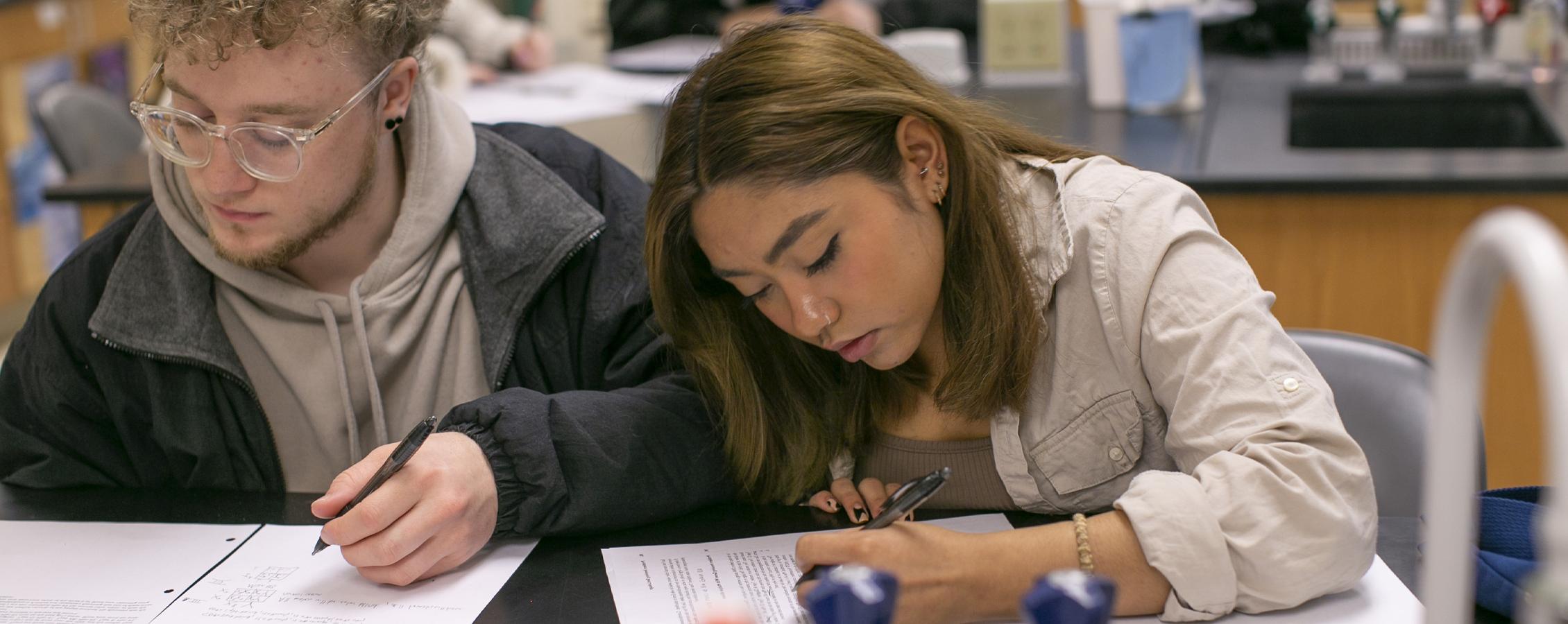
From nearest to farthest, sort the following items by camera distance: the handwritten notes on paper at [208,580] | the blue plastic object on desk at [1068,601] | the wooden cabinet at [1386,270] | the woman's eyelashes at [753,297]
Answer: the blue plastic object on desk at [1068,601]
the handwritten notes on paper at [208,580]
the woman's eyelashes at [753,297]
the wooden cabinet at [1386,270]

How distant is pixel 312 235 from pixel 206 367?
0.56 ft

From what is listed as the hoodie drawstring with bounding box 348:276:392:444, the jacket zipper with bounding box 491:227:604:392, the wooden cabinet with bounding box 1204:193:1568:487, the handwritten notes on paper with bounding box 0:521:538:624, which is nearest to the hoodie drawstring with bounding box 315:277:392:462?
the hoodie drawstring with bounding box 348:276:392:444

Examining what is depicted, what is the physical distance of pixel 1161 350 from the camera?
1.18 m

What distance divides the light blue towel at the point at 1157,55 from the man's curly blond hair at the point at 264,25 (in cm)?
176

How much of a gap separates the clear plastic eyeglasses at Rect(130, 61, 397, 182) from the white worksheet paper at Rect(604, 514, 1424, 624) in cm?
53

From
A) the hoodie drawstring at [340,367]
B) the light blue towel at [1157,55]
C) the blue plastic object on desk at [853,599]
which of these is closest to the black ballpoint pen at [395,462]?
the hoodie drawstring at [340,367]

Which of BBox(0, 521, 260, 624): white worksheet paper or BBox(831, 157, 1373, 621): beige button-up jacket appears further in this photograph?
BBox(0, 521, 260, 624): white worksheet paper

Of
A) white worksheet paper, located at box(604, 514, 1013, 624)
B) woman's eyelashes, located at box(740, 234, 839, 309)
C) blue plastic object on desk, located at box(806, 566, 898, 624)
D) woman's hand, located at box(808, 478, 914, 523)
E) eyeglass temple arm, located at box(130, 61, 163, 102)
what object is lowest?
woman's hand, located at box(808, 478, 914, 523)

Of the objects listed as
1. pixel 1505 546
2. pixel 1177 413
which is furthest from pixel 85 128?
pixel 1505 546

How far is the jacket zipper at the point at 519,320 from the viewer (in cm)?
150

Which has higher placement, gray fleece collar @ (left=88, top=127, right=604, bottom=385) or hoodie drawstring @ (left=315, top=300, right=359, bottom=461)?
gray fleece collar @ (left=88, top=127, right=604, bottom=385)

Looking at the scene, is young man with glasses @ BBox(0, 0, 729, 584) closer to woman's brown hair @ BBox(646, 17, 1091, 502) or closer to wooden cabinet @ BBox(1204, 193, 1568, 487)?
woman's brown hair @ BBox(646, 17, 1091, 502)

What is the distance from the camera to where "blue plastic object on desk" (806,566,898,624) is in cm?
77

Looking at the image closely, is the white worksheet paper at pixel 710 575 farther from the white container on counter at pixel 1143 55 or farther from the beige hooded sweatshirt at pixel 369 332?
the white container on counter at pixel 1143 55
